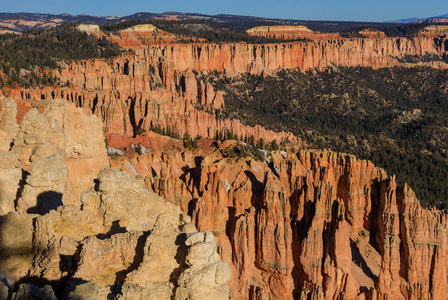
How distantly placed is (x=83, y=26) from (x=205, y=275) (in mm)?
141290

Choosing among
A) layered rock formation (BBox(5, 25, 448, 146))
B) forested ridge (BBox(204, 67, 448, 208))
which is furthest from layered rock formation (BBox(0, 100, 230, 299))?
forested ridge (BBox(204, 67, 448, 208))

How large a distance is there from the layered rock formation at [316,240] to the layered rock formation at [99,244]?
15.9 meters

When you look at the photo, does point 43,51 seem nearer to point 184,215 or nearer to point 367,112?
point 367,112

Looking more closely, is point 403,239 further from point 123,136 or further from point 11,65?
point 11,65

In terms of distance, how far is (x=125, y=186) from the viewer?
18000 millimetres

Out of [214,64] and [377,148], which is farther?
[214,64]

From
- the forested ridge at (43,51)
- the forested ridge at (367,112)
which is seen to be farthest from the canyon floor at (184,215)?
the forested ridge at (367,112)

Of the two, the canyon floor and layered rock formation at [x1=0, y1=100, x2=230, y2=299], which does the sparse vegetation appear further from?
layered rock formation at [x1=0, y1=100, x2=230, y2=299]

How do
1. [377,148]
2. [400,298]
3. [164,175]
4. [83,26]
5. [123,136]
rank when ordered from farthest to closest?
[83,26]
[377,148]
[123,136]
[164,175]
[400,298]

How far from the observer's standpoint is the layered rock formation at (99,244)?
1287cm

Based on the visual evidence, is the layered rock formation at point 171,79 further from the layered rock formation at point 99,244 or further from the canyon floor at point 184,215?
the layered rock formation at point 99,244

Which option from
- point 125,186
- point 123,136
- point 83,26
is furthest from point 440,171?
point 83,26

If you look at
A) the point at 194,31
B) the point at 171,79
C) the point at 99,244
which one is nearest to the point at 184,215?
the point at 99,244

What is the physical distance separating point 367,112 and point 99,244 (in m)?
144
